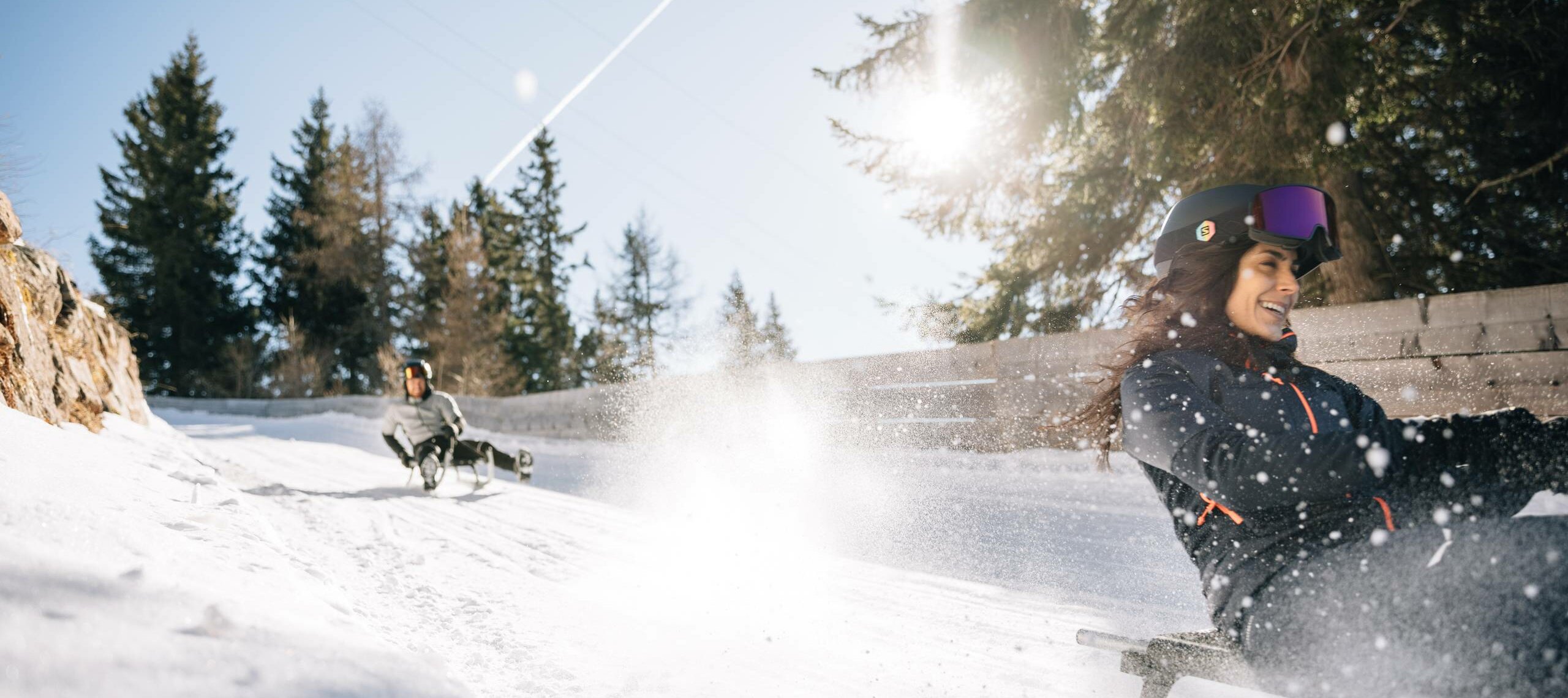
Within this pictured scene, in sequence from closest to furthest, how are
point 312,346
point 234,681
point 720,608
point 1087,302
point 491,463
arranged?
1. point 234,681
2. point 720,608
3. point 491,463
4. point 1087,302
5. point 312,346

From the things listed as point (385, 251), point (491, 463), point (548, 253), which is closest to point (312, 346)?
point (385, 251)

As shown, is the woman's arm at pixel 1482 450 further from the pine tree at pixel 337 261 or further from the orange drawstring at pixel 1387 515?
the pine tree at pixel 337 261

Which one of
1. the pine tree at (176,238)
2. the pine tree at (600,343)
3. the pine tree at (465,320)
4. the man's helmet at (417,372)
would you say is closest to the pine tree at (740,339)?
the man's helmet at (417,372)

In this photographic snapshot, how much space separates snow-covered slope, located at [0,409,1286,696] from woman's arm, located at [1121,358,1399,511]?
126cm

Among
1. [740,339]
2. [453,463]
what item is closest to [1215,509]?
[453,463]

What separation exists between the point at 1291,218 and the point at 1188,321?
0.39 m

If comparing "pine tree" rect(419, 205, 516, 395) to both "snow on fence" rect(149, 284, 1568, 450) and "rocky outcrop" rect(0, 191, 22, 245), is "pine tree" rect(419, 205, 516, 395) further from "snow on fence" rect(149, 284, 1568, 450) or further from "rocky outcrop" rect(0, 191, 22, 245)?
"rocky outcrop" rect(0, 191, 22, 245)

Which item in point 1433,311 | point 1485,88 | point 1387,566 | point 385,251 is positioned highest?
point 385,251

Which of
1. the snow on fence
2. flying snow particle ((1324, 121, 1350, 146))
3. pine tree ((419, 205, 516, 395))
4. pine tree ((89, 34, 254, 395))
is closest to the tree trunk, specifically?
flying snow particle ((1324, 121, 1350, 146))

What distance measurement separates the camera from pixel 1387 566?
4.18 feet

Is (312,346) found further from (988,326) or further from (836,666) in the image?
(836,666)

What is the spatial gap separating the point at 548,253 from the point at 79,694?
3481 cm

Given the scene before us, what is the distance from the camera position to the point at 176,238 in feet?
104

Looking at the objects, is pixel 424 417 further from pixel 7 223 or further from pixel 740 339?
pixel 740 339
